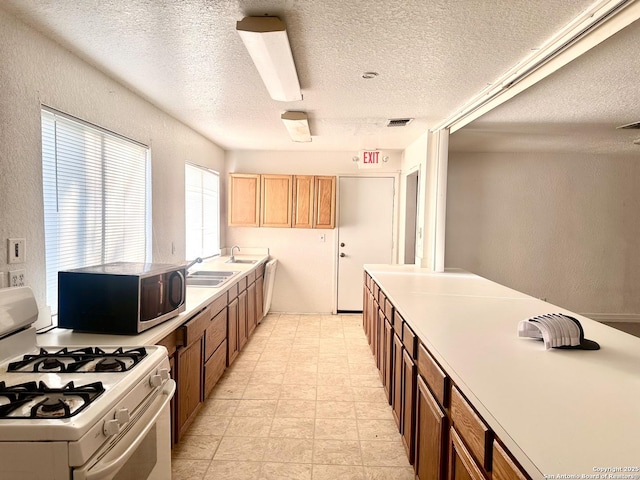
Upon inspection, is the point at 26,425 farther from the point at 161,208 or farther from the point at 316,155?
the point at 316,155

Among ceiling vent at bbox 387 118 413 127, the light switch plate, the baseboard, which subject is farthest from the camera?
the baseboard

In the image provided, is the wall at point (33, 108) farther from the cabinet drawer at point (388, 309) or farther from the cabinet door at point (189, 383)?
the cabinet drawer at point (388, 309)

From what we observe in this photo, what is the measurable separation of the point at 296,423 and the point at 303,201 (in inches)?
125

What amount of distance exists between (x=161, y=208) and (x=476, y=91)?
2.69m

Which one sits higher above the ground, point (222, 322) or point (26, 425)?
point (26, 425)

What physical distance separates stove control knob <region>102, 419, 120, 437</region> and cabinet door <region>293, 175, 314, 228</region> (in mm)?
4218

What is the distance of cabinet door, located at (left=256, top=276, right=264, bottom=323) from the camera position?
15.8ft

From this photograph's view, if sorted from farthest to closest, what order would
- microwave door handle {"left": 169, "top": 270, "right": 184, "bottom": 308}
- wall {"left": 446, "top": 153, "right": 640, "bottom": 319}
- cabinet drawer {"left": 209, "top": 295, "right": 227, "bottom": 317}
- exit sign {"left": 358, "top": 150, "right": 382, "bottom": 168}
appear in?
wall {"left": 446, "top": 153, "right": 640, "bottom": 319}
exit sign {"left": 358, "top": 150, "right": 382, "bottom": 168}
cabinet drawer {"left": 209, "top": 295, "right": 227, "bottom": 317}
microwave door handle {"left": 169, "top": 270, "right": 184, "bottom": 308}

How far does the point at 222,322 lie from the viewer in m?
3.22

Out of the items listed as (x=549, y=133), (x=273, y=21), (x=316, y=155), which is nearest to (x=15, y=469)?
(x=273, y=21)

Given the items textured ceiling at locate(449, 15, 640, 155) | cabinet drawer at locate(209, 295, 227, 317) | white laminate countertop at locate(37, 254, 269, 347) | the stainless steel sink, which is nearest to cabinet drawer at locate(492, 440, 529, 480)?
white laminate countertop at locate(37, 254, 269, 347)

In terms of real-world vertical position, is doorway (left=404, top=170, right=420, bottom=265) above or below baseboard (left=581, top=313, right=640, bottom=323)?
above

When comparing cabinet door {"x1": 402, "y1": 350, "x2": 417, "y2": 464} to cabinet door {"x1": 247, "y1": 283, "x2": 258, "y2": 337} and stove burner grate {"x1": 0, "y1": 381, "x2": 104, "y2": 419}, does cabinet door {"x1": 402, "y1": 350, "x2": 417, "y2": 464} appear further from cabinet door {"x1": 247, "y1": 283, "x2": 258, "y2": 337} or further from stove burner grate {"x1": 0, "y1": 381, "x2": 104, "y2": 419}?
Result: cabinet door {"x1": 247, "y1": 283, "x2": 258, "y2": 337}

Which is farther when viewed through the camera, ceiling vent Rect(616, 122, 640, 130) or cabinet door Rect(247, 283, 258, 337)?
cabinet door Rect(247, 283, 258, 337)
